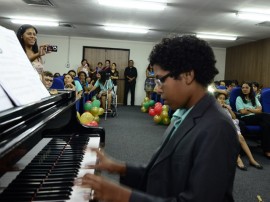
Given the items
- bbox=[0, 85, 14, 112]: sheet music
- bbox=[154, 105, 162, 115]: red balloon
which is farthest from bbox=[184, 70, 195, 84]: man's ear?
bbox=[154, 105, 162, 115]: red balloon

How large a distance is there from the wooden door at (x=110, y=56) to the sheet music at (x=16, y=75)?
34.2ft

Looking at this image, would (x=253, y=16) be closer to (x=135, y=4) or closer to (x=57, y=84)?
(x=135, y=4)

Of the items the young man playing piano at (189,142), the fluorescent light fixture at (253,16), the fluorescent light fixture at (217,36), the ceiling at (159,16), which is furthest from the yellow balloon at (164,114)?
the young man playing piano at (189,142)

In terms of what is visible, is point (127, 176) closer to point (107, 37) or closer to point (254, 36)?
point (254, 36)

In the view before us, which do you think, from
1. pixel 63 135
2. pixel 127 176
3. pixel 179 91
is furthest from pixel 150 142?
pixel 179 91

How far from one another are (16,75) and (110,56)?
10.8 metres

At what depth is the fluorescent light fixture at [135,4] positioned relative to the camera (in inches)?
230

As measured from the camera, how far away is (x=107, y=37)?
447 inches

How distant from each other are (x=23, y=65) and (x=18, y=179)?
659 millimetres

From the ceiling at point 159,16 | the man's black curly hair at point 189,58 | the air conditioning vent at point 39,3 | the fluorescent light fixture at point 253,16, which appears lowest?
the man's black curly hair at point 189,58

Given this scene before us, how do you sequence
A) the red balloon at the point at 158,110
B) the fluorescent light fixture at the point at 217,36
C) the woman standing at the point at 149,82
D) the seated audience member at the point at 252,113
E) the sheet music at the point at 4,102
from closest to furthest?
1. the sheet music at the point at 4,102
2. the seated audience member at the point at 252,113
3. the red balloon at the point at 158,110
4. the fluorescent light fixture at the point at 217,36
5. the woman standing at the point at 149,82

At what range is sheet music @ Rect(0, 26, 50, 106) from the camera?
3.94 feet

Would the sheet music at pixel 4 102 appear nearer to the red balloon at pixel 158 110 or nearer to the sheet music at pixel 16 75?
the sheet music at pixel 16 75

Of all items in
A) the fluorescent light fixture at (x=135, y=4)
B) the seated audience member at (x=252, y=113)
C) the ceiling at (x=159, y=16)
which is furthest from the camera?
the ceiling at (x=159, y=16)
